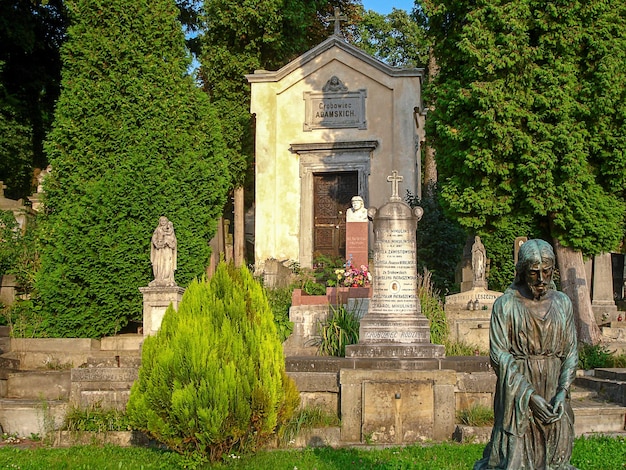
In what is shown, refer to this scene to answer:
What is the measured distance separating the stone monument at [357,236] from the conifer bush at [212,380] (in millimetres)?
8400

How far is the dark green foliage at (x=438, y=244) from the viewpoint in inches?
744

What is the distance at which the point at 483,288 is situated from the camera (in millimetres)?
15414

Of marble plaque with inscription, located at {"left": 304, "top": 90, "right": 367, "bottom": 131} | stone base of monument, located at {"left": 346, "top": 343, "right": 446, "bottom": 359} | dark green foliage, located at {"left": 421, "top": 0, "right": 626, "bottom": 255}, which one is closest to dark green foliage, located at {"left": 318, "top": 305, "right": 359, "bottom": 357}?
stone base of monument, located at {"left": 346, "top": 343, "right": 446, "bottom": 359}

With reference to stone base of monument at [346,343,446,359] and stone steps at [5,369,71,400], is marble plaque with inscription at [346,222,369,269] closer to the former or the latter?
stone base of monument at [346,343,446,359]

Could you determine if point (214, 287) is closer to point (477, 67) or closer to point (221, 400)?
point (221, 400)

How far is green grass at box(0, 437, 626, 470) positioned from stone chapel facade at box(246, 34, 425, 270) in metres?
12.6

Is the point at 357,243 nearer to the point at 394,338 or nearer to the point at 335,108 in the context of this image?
the point at 335,108

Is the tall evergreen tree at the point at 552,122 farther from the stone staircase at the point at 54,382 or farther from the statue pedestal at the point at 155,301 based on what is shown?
the stone staircase at the point at 54,382

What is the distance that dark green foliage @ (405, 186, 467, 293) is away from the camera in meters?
18.9

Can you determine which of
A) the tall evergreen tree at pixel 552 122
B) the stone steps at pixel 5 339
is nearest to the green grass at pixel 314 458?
the stone steps at pixel 5 339

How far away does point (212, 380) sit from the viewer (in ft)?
21.0

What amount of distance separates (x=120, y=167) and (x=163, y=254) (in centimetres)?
313

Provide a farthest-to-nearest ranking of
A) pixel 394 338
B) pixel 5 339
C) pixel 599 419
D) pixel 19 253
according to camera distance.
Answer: pixel 19 253
pixel 5 339
pixel 394 338
pixel 599 419

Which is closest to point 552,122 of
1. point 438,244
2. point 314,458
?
point 438,244
